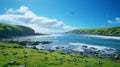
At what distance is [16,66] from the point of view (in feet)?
101

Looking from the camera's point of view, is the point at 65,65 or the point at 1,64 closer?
the point at 1,64

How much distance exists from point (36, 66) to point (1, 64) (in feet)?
21.5

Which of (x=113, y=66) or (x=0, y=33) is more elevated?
(x=0, y=33)

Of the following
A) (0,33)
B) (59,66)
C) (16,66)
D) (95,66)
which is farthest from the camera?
(0,33)

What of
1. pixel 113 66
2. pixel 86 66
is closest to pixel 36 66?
pixel 86 66

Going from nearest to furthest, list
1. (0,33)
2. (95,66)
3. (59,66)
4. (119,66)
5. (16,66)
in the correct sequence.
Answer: (16,66), (59,66), (95,66), (119,66), (0,33)

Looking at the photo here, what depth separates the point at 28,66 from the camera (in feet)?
104

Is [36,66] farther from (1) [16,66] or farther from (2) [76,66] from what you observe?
(2) [76,66]

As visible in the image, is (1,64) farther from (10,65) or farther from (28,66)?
(28,66)

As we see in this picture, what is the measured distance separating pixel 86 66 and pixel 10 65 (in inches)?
603

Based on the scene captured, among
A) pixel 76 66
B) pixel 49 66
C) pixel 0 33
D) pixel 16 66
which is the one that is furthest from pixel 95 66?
pixel 0 33

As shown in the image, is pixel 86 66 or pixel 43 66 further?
pixel 86 66

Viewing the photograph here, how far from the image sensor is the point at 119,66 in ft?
126

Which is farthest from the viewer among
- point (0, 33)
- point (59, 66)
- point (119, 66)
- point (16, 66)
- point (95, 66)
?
point (0, 33)
